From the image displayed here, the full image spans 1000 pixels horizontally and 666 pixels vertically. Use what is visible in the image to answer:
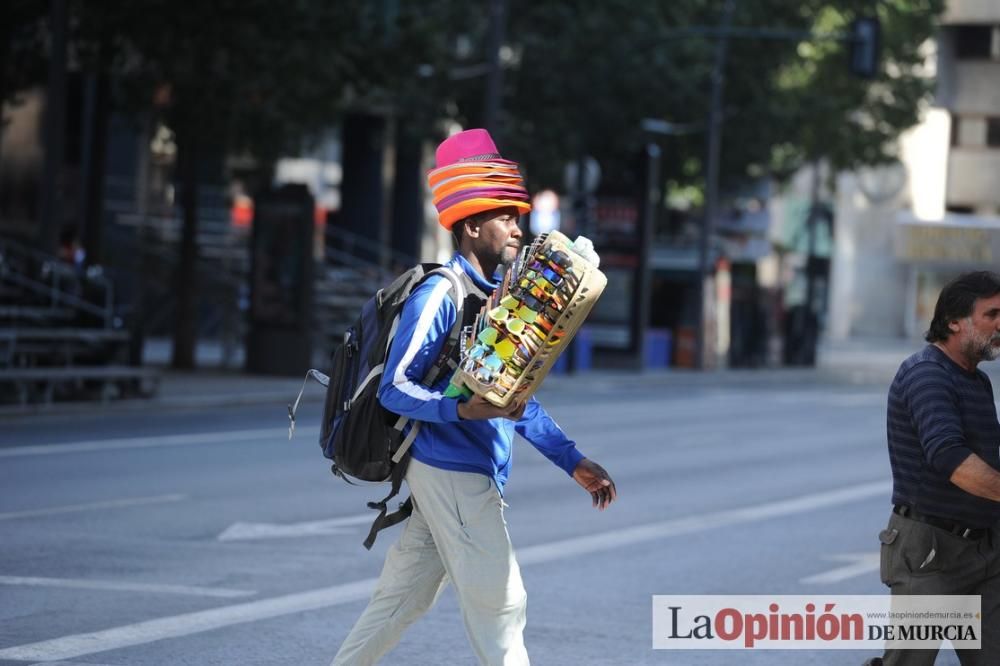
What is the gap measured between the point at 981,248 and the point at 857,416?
4811cm

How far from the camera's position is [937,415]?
5625 mm

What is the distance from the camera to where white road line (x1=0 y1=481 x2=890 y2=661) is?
26.7 ft

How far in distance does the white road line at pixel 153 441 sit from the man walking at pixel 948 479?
11.7m

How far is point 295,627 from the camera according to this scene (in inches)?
347

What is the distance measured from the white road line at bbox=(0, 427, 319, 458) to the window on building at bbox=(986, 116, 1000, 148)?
179 ft

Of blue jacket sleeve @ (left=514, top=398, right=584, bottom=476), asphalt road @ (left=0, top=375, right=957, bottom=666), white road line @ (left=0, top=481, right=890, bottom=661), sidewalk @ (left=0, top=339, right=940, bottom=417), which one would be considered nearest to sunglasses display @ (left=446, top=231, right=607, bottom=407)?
blue jacket sleeve @ (left=514, top=398, right=584, bottom=476)

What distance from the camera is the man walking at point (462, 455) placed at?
5539 mm

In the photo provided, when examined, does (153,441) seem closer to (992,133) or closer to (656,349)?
(656,349)

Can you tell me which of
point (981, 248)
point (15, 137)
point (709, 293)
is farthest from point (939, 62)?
point (15, 137)

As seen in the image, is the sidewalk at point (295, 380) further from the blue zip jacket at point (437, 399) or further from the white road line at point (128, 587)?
the blue zip jacket at point (437, 399)

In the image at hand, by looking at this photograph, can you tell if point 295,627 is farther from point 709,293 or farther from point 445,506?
point 709,293

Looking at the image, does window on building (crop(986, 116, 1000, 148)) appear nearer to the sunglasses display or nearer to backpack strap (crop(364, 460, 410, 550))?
backpack strap (crop(364, 460, 410, 550))

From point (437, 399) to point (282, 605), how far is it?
13.9 feet

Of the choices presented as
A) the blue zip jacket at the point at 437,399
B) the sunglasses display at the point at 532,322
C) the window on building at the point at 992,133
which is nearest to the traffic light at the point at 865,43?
the blue zip jacket at the point at 437,399
